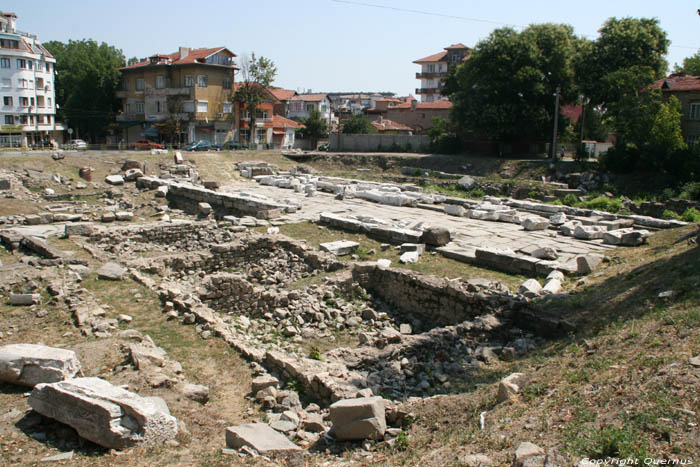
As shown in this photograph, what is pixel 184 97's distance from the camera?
148ft

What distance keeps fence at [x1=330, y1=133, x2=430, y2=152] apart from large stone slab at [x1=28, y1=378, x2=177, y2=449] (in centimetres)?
3540

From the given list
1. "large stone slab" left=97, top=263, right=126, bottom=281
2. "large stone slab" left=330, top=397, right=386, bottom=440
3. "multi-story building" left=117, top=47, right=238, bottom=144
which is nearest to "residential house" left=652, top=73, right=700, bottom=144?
"large stone slab" left=97, top=263, right=126, bottom=281

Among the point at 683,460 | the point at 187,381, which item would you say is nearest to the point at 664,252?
the point at 683,460

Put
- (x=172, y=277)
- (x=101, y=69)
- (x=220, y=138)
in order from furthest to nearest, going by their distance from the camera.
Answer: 1. (x=101, y=69)
2. (x=220, y=138)
3. (x=172, y=277)

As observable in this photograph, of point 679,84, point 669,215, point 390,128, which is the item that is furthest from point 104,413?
point 390,128

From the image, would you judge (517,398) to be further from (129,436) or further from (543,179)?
(543,179)

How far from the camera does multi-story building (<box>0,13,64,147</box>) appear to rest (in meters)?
48.2

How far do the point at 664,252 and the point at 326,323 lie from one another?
7.69 metres

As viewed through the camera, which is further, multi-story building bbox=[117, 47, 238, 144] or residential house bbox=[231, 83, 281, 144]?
Answer: residential house bbox=[231, 83, 281, 144]

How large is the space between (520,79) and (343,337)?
84.0ft

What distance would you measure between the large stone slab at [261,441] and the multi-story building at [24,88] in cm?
4842

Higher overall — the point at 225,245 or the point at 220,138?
the point at 220,138

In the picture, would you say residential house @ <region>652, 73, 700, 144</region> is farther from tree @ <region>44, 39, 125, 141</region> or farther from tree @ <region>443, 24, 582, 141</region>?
tree @ <region>44, 39, 125, 141</region>

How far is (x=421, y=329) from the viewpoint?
36.6 feet
